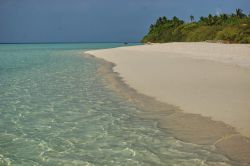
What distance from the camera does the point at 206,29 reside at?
7206 centimetres

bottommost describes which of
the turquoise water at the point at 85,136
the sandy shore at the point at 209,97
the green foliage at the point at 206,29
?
the turquoise water at the point at 85,136

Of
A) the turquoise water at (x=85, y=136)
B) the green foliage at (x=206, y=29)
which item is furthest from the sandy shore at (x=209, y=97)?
the green foliage at (x=206, y=29)

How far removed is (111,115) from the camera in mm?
9383

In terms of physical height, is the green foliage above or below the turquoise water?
above

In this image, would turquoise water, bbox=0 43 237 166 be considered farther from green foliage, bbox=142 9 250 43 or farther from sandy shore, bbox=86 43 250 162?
green foliage, bbox=142 9 250 43

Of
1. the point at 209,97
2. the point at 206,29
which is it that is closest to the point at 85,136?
the point at 209,97

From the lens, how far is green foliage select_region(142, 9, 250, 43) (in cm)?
5738

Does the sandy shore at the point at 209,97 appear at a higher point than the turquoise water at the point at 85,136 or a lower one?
higher

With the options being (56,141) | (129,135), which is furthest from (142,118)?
(56,141)

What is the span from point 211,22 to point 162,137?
81.5 meters

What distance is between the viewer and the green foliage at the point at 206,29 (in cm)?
5738

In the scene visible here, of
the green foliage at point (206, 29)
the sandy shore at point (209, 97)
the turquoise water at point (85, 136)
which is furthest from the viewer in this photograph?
the green foliage at point (206, 29)

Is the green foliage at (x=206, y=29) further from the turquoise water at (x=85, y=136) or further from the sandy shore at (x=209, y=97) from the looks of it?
the turquoise water at (x=85, y=136)

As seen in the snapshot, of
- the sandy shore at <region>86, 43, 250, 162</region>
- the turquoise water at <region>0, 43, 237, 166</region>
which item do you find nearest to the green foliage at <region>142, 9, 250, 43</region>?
the sandy shore at <region>86, 43, 250, 162</region>
